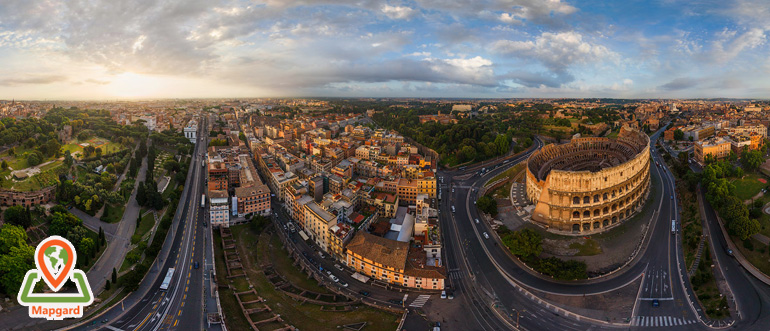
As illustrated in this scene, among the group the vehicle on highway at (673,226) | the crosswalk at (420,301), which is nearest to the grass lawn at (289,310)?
the crosswalk at (420,301)

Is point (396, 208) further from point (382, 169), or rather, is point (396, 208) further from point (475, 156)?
point (475, 156)

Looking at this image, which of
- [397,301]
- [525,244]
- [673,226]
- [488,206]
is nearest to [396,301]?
[397,301]

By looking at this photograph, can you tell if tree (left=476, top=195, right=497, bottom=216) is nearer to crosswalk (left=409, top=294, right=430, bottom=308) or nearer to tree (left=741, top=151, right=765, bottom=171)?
crosswalk (left=409, top=294, right=430, bottom=308)

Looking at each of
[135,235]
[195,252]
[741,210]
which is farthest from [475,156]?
[135,235]

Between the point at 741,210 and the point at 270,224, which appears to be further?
the point at 270,224

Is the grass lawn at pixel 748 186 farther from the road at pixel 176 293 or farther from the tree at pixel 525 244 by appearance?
the road at pixel 176 293

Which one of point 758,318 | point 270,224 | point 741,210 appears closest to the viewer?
point 758,318
